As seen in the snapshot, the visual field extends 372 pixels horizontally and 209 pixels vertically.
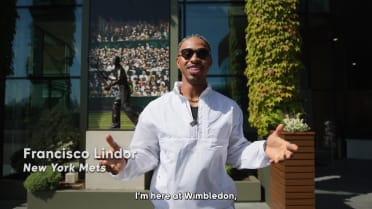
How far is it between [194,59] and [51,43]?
10885 millimetres

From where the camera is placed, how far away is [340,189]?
8031 millimetres

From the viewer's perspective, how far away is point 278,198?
18.1 feet

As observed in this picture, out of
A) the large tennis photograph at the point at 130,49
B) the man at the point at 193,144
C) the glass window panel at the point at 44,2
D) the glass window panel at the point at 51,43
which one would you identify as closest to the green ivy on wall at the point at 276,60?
the large tennis photograph at the point at 130,49

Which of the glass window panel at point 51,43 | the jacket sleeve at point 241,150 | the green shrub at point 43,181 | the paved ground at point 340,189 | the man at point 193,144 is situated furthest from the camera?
the glass window panel at point 51,43

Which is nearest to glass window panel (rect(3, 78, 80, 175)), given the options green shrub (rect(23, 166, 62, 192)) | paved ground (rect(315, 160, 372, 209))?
green shrub (rect(23, 166, 62, 192))

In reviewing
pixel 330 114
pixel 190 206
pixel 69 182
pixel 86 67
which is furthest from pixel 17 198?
pixel 330 114

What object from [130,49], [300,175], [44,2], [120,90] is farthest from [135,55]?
[300,175]

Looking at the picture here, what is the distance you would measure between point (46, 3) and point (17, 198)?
7.07 m

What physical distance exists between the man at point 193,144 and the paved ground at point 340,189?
4.69 m

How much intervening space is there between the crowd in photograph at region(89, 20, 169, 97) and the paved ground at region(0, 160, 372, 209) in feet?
13.8

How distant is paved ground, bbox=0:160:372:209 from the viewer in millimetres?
6523

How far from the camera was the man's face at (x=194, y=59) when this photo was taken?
2.04 m

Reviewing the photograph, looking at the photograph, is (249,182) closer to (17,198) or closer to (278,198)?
(278,198)

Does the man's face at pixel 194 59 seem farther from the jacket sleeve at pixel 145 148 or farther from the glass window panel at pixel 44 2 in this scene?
the glass window panel at pixel 44 2
